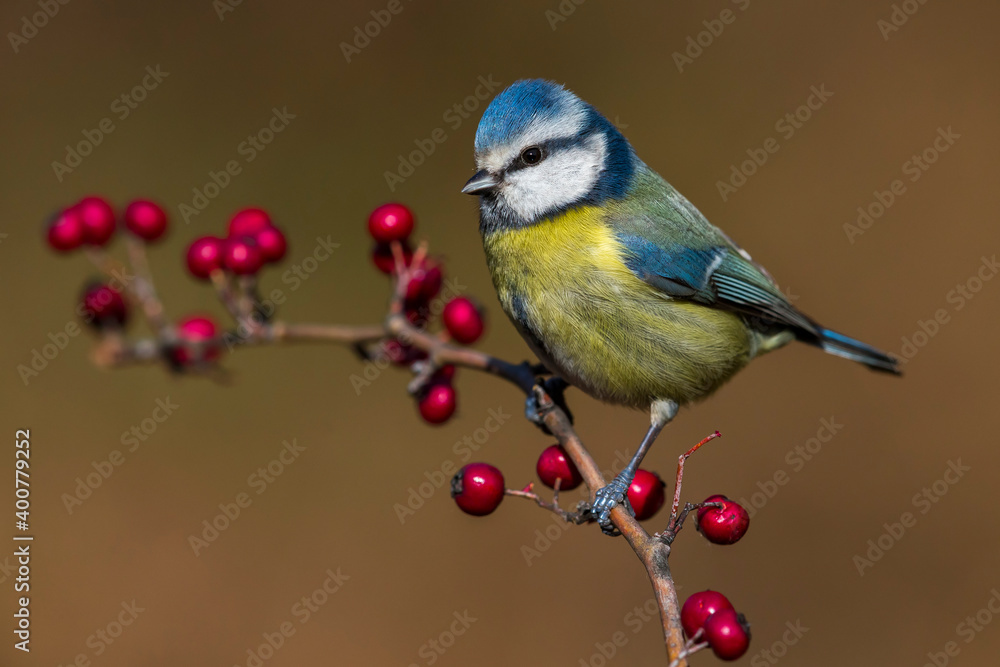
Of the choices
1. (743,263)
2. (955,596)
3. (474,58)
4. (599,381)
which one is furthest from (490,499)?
(474,58)

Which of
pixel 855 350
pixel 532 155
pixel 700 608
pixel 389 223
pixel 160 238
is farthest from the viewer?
pixel 855 350

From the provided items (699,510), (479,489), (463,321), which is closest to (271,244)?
(463,321)

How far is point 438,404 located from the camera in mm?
1861

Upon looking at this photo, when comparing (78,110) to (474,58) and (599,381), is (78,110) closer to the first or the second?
(474,58)

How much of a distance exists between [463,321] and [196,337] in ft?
2.08

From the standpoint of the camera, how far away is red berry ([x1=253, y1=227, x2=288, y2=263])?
1.46 metres

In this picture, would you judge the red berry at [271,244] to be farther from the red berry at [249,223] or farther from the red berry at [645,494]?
the red berry at [645,494]

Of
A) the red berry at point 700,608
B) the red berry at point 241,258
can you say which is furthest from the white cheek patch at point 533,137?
the red berry at point 700,608

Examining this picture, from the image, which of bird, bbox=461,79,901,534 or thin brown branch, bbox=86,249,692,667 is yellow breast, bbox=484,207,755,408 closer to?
bird, bbox=461,79,901,534

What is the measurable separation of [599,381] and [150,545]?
230 centimetres

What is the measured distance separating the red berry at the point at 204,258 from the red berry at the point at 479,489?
2.44 feet

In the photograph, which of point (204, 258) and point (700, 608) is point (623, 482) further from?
point (204, 258)

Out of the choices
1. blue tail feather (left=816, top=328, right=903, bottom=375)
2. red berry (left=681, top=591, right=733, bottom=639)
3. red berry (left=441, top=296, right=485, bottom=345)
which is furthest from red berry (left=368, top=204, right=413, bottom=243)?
blue tail feather (left=816, top=328, right=903, bottom=375)

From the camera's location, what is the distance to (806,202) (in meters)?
4.41
